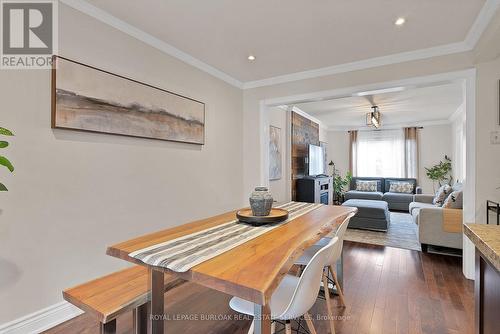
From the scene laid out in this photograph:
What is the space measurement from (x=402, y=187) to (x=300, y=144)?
3409 mm

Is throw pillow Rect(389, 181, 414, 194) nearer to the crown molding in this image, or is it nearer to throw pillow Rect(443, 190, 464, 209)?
throw pillow Rect(443, 190, 464, 209)

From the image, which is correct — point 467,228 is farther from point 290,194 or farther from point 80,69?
point 290,194

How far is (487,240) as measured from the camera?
3.22 feet

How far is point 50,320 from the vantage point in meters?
1.81

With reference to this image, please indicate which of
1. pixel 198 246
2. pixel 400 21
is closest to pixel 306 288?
pixel 198 246

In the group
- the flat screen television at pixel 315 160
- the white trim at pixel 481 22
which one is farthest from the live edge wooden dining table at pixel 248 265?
the flat screen television at pixel 315 160

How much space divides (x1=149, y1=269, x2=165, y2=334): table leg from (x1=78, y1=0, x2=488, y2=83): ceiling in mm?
1947

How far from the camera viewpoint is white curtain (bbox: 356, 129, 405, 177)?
7.44 m

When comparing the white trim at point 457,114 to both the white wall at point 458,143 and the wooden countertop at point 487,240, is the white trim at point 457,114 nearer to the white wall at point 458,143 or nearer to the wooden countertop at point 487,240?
the white wall at point 458,143

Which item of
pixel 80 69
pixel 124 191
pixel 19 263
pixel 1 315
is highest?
pixel 80 69

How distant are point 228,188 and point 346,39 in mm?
2281

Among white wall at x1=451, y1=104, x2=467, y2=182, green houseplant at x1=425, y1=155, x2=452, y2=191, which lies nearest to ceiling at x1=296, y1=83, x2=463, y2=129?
white wall at x1=451, y1=104, x2=467, y2=182

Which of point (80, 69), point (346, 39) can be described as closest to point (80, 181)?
point (80, 69)

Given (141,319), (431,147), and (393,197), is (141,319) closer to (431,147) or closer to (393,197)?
(393,197)
